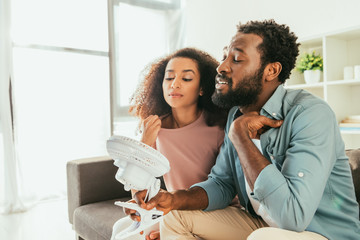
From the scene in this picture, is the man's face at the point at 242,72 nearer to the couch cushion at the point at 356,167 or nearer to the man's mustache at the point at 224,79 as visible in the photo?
the man's mustache at the point at 224,79

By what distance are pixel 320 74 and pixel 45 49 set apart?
2.84m

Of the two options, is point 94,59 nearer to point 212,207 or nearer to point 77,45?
point 77,45

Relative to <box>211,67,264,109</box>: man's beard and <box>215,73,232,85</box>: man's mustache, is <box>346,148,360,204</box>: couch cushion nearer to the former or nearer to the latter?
<box>211,67,264,109</box>: man's beard

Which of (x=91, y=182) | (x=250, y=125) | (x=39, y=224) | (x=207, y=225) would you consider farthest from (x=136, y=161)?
(x=39, y=224)

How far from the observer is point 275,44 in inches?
Answer: 50.4

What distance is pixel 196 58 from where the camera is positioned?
1.67m

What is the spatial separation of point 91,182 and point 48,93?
6.41ft

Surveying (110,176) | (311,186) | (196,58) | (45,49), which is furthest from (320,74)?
(45,49)

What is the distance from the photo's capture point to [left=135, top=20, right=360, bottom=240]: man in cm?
95

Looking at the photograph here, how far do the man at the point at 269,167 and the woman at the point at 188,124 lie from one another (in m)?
0.15

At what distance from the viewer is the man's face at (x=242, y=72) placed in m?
1.27

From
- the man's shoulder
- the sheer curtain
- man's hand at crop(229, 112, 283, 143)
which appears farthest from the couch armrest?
the sheer curtain

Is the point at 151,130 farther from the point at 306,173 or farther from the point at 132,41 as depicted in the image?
the point at 132,41

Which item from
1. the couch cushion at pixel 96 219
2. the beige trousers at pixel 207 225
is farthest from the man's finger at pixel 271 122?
the couch cushion at pixel 96 219
